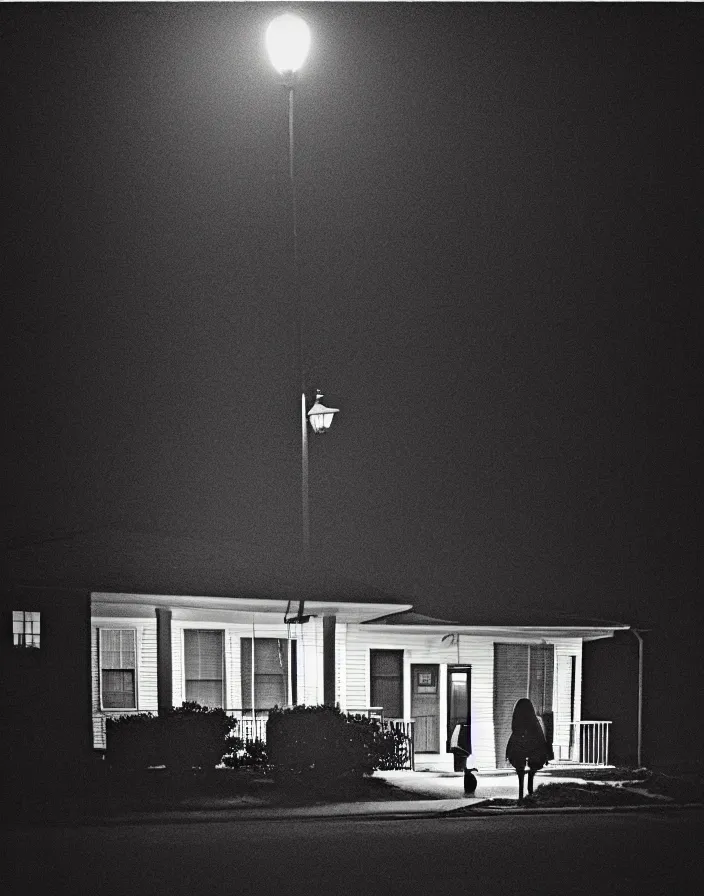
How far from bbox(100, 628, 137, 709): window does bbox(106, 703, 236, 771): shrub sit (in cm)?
197

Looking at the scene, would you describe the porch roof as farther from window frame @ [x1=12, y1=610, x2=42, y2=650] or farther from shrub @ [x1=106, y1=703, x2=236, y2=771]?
window frame @ [x1=12, y1=610, x2=42, y2=650]

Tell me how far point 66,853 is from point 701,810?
646 cm

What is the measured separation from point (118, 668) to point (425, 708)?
4622 mm

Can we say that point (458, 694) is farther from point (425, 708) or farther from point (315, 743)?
point (315, 743)

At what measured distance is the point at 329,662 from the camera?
14.8 m

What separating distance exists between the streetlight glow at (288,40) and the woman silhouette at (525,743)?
6.68 metres

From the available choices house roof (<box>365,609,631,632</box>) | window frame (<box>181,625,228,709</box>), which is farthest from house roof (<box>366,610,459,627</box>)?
window frame (<box>181,625,228,709</box>)

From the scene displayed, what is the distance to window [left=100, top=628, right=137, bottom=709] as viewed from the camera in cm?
1547

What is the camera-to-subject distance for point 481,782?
15.1 m

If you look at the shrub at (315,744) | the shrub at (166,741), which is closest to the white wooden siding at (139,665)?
the shrub at (166,741)

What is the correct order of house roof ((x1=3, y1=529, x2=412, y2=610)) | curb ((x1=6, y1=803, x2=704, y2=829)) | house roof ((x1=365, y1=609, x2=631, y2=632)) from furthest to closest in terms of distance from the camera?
house roof ((x1=365, y1=609, x2=631, y2=632)) < house roof ((x1=3, y1=529, x2=412, y2=610)) < curb ((x1=6, y1=803, x2=704, y2=829))

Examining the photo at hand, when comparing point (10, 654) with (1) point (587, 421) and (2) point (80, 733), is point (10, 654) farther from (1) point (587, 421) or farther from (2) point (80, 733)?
(1) point (587, 421)

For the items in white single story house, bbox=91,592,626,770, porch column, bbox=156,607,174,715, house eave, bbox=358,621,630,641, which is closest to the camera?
porch column, bbox=156,607,174,715

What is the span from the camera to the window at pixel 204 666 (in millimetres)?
16156
